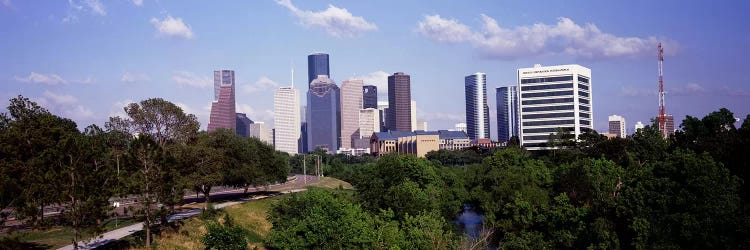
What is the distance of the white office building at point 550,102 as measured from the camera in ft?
614

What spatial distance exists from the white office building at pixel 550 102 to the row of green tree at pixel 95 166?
135818 mm

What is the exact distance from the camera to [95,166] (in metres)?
46.3

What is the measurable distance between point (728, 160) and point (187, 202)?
62.2m

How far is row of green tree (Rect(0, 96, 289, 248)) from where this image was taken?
36.9 m

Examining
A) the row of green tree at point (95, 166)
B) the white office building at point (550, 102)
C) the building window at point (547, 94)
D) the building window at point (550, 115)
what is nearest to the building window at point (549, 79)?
the white office building at point (550, 102)

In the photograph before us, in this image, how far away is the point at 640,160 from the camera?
8769 cm

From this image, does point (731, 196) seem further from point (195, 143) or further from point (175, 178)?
point (195, 143)

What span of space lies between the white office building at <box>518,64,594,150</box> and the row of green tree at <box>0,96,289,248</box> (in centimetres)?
13582

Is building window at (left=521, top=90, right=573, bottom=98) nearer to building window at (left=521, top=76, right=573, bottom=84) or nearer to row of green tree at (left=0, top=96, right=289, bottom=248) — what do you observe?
building window at (left=521, top=76, right=573, bottom=84)

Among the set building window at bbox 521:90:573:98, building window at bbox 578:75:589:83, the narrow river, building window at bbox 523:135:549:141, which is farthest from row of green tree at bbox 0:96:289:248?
building window at bbox 578:75:589:83

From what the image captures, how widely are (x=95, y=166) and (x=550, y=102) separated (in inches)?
6305

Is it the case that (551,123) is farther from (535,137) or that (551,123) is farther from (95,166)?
(95,166)

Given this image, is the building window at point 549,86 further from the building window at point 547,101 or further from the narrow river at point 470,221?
the narrow river at point 470,221

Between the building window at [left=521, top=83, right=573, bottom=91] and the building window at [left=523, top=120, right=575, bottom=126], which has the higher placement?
the building window at [left=521, top=83, right=573, bottom=91]
